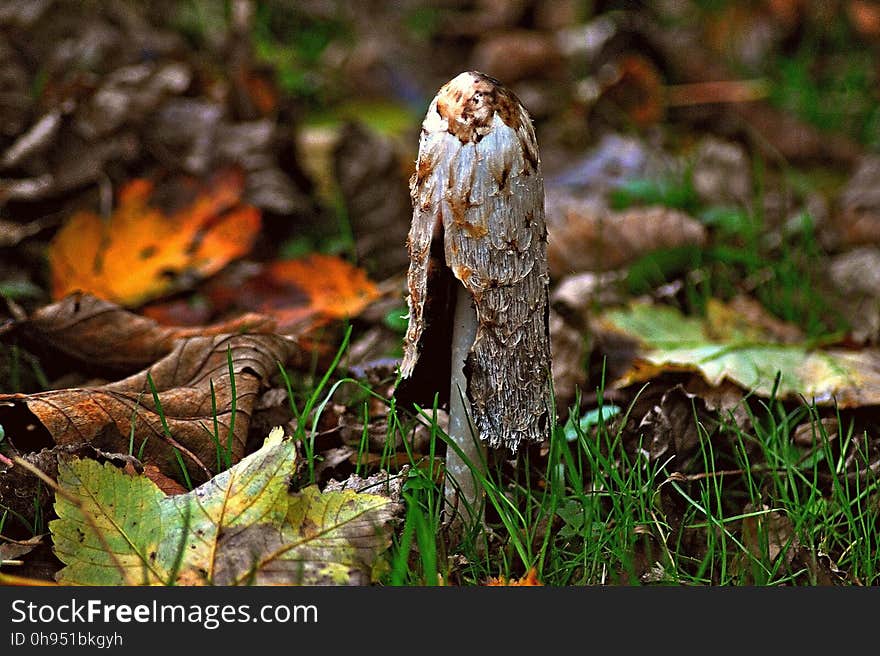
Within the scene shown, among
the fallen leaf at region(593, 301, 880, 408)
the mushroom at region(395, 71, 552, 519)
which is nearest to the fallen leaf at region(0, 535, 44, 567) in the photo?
the mushroom at region(395, 71, 552, 519)

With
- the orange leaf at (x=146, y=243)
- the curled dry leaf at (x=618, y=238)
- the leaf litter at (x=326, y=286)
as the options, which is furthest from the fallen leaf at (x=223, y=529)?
the curled dry leaf at (x=618, y=238)

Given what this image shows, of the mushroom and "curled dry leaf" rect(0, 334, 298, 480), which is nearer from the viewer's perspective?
the mushroom

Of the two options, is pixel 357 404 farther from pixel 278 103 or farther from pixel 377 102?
pixel 377 102

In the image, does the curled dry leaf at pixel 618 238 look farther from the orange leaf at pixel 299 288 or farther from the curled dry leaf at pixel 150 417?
the curled dry leaf at pixel 150 417

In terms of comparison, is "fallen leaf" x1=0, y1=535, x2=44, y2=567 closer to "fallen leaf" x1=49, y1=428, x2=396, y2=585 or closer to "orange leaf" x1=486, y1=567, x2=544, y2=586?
"fallen leaf" x1=49, y1=428, x2=396, y2=585

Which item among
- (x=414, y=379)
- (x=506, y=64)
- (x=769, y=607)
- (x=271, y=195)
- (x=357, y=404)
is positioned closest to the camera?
(x=769, y=607)

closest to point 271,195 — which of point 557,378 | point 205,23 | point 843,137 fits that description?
point 557,378

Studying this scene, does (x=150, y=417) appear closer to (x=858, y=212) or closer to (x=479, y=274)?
(x=479, y=274)
